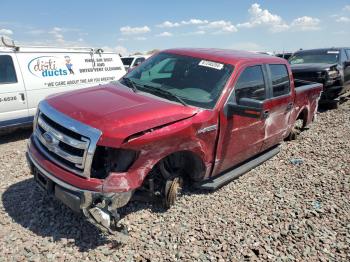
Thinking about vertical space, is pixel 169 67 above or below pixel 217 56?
below

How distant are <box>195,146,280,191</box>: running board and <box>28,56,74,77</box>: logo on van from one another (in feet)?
16.6

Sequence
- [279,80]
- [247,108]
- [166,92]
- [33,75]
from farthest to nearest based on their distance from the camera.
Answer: [33,75], [279,80], [166,92], [247,108]

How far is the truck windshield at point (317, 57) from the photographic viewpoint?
37.1ft

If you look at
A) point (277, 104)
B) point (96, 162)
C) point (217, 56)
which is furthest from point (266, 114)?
point (96, 162)

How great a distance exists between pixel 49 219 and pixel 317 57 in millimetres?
10876

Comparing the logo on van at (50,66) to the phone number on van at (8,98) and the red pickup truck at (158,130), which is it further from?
the red pickup truck at (158,130)

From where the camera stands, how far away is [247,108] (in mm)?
3947

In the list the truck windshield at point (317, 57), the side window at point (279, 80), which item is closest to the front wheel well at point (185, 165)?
the side window at point (279, 80)

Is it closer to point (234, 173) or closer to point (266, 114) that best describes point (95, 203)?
point (234, 173)

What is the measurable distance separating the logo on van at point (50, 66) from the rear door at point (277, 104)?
5117 millimetres

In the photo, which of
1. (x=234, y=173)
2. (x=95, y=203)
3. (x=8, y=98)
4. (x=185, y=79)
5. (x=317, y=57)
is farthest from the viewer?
(x=317, y=57)

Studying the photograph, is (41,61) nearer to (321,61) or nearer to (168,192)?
(168,192)

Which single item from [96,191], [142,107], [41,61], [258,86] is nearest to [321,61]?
[258,86]

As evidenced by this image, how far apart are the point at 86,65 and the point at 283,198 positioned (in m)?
6.16
